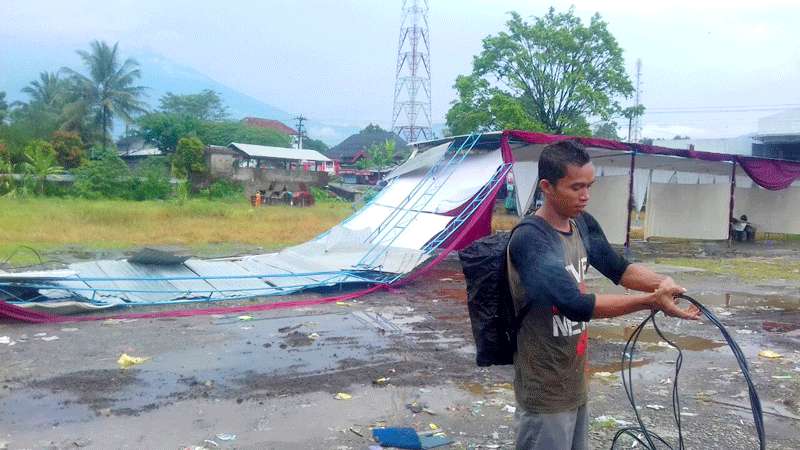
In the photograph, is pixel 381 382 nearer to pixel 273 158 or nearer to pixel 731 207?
pixel 731 207

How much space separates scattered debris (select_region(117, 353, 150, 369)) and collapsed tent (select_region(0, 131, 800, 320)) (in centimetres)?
177

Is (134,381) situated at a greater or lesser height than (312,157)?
lesser

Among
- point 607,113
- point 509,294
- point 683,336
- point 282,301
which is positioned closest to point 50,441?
point 509,294

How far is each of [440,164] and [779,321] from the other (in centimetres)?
600

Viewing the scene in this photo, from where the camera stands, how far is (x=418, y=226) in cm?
1029

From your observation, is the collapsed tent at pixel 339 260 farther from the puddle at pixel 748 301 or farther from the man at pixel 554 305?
the man at pixel 554 305

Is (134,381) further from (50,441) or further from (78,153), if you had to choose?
(78,153)

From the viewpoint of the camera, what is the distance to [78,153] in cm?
3167

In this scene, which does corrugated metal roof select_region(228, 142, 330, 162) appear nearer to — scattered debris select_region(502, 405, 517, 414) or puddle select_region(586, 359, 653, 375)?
puddle select_region(586, 359, 653, 375)

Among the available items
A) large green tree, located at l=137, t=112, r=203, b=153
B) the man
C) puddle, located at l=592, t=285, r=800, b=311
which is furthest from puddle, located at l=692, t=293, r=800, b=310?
large green tree, located at l=137, t=112, r=203, b=153

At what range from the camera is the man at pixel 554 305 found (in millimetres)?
2148

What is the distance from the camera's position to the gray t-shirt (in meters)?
2.29

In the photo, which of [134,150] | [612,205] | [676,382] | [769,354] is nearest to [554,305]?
[676,382]

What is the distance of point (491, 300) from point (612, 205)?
518 inches
